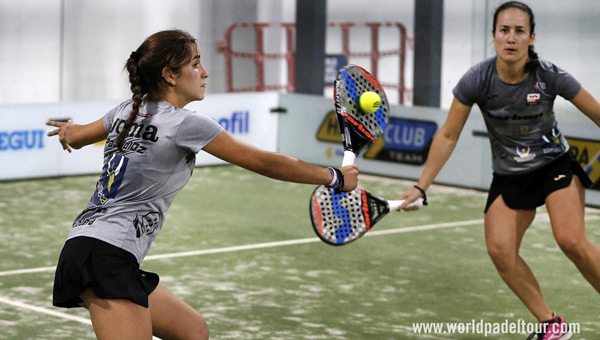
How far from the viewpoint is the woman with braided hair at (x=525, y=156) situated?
18.9 feet

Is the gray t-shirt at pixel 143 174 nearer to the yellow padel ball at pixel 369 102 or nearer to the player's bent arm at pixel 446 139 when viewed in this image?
the yellow padel ball at pixel 369 102

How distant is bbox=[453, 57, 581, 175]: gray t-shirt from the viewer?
19.1 feet

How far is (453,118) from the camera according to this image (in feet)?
19.6

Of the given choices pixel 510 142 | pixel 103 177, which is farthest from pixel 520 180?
pixel 103 177

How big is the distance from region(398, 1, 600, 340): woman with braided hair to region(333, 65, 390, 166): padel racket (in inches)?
22.5

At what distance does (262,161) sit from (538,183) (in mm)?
2073

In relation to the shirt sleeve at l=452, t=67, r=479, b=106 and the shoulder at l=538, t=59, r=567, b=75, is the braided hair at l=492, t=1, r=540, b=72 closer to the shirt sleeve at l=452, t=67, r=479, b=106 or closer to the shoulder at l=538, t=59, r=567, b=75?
the shoulder at l=538, t=59, r=567, b=75

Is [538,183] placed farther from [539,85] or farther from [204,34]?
[204,34]

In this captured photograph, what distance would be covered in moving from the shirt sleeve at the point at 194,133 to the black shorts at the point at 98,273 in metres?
0.44

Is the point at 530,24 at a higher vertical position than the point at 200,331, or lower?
higher

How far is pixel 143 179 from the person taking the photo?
425 centimetres

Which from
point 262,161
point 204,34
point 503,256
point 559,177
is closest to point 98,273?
point 262,161

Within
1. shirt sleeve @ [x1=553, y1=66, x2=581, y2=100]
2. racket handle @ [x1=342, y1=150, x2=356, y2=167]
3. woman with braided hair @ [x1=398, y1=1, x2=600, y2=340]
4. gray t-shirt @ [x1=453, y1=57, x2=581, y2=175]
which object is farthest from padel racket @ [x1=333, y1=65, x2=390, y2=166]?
shirt sleeve @ [x1=553, y1=66, x2=581, y2=100]

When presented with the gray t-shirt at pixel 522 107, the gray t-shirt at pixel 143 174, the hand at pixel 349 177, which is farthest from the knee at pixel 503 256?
the gray t-shirt at pixel 143 174
